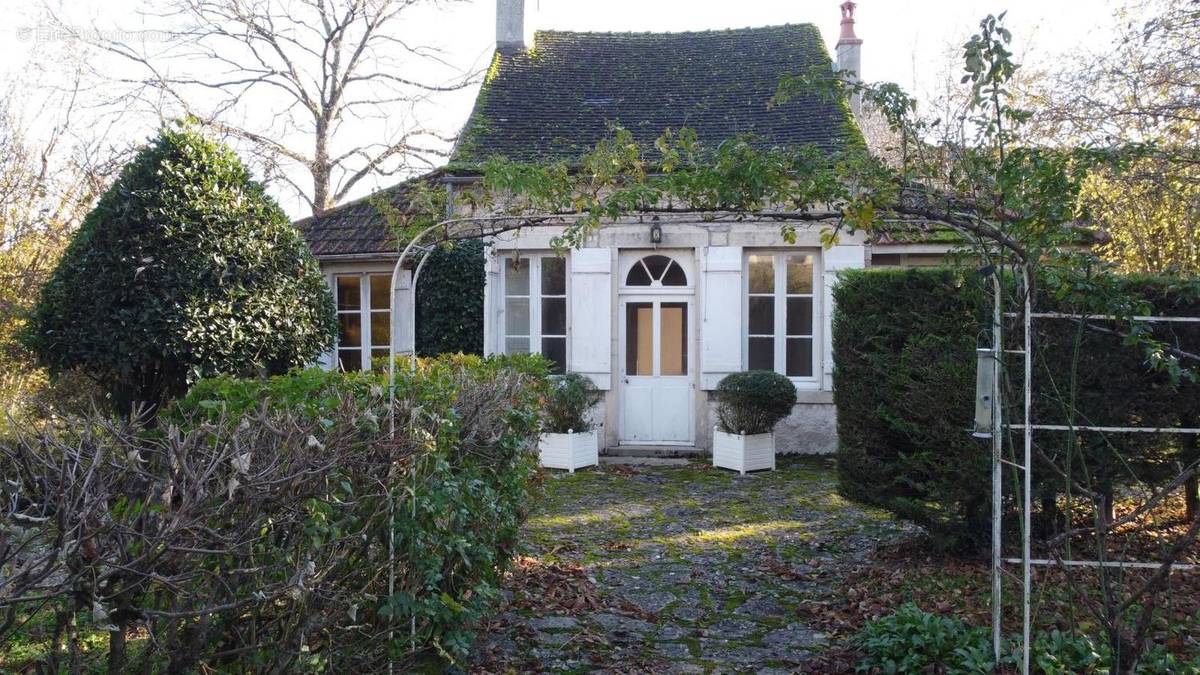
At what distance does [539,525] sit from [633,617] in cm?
254

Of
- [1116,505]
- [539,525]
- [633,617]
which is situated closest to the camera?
[633,617]

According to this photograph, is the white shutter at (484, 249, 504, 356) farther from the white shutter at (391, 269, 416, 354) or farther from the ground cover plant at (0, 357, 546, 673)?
the ground cover plant at (0, 357, 546, 673)

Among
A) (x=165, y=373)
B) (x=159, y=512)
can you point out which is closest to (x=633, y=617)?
(x=159, y=512)

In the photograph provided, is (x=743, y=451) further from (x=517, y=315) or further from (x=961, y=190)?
(x=961, y=190)

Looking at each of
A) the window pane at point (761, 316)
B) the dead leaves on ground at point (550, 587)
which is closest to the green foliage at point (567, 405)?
the window pane at point (761, 316)

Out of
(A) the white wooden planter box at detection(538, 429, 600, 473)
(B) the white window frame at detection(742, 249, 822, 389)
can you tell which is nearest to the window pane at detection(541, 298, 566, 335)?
(A) the white wooden planter box at detection(538, 429, 600, 473)

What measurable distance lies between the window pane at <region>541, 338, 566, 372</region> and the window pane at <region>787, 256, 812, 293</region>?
3058 millimetres

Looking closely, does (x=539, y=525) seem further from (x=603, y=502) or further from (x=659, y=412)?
(x=659, y=412)

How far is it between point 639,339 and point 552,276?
1.43 metres

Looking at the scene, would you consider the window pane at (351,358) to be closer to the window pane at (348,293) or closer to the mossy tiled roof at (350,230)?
the window pane at (348,293)

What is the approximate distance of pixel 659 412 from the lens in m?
11.9

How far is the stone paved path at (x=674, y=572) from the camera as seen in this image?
489 cm

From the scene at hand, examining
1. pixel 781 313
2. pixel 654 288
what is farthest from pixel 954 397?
pixel 654 288

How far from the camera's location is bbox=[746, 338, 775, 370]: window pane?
11.8 metres
